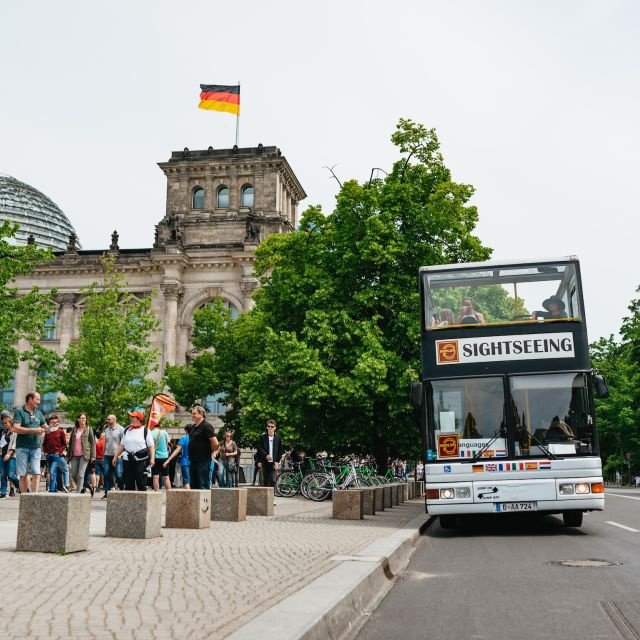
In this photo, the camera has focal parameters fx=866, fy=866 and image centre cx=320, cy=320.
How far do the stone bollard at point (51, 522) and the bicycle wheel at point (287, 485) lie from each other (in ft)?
62.4

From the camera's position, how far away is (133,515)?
11.1 meters

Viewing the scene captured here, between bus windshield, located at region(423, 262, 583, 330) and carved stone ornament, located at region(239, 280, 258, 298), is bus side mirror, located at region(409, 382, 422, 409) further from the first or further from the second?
carved stone ornament, located at region(239, 280, 258, 298)

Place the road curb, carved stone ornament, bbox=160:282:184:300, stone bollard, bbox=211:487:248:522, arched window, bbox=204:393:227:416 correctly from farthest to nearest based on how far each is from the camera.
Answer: carved stone ornament, bbox=160:282:184:300 < arched window, bbox=204:393:227:416 < stone bollard, bbox=211:487:248:522 < the road curb

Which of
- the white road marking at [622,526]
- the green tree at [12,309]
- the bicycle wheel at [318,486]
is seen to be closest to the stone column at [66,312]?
the green tree at [12,309]

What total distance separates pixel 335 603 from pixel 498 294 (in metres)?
9.93

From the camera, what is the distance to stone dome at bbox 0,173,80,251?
8912 cm

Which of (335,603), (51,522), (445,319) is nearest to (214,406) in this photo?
(445,319)

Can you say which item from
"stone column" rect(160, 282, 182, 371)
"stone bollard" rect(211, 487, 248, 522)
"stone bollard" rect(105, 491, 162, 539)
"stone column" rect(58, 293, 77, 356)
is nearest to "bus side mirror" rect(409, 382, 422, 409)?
"stone bollard" rect(211, 487, 248, 522)

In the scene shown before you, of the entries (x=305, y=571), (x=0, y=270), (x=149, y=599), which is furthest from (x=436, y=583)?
(x=0, y=270)

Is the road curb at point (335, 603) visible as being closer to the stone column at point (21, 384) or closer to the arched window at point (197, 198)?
the stone column at point (21, 384)

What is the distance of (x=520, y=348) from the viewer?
14195 mm

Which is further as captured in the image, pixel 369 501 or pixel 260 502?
pixel 369 501

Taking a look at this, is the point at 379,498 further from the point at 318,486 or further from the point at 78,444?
the point at 78,444

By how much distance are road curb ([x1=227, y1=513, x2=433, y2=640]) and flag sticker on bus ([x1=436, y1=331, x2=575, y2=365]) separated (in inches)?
202
